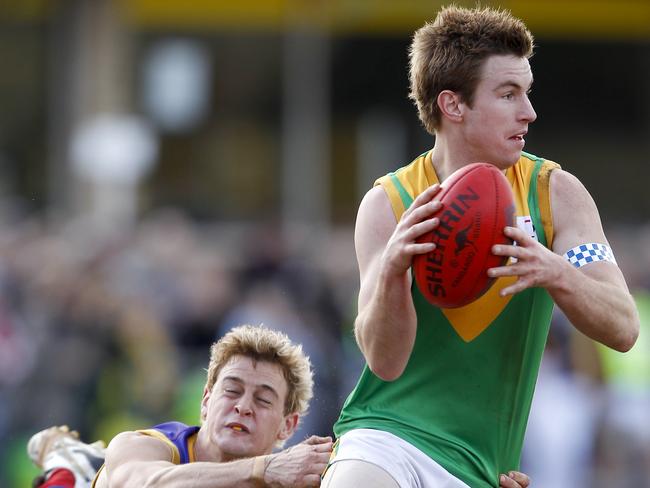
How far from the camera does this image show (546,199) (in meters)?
5.69

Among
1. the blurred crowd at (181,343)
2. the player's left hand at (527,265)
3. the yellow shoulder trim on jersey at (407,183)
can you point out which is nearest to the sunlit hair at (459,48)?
the yellow shoulder trim on jersey at (407,183)

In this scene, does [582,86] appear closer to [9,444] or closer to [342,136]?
[342,136]

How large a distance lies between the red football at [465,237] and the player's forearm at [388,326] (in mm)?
111

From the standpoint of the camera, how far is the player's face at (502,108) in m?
5.54

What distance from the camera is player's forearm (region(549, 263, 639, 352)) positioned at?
5.06m

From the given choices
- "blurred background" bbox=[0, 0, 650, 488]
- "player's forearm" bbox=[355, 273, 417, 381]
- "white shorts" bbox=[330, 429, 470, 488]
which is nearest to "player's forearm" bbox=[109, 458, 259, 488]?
"white shorts" bbox=[330, 429, 470, 488]

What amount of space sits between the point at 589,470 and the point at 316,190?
8.95 metres

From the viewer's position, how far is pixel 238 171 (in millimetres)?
21297

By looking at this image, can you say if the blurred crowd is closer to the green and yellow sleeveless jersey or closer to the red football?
the green and yellow sleeveless jersey

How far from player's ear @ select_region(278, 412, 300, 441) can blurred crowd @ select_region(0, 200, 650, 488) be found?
2.27 metres

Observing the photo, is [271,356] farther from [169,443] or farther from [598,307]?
[598,307]

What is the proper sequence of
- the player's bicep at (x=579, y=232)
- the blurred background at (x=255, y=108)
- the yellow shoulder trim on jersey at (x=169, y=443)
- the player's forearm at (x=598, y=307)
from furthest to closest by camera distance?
the blurred background at (x=255, y=108), the yellow shoulder trim on jersey at (x=169, y=443), the player's bicep at (x=579, y=232), the player's forearm at (x=598, y=307)

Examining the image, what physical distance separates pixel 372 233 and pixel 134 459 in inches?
57.6

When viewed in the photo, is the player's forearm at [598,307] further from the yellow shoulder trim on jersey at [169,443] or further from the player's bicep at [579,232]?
the yellow shoulder trim on jersey at [169,443]
